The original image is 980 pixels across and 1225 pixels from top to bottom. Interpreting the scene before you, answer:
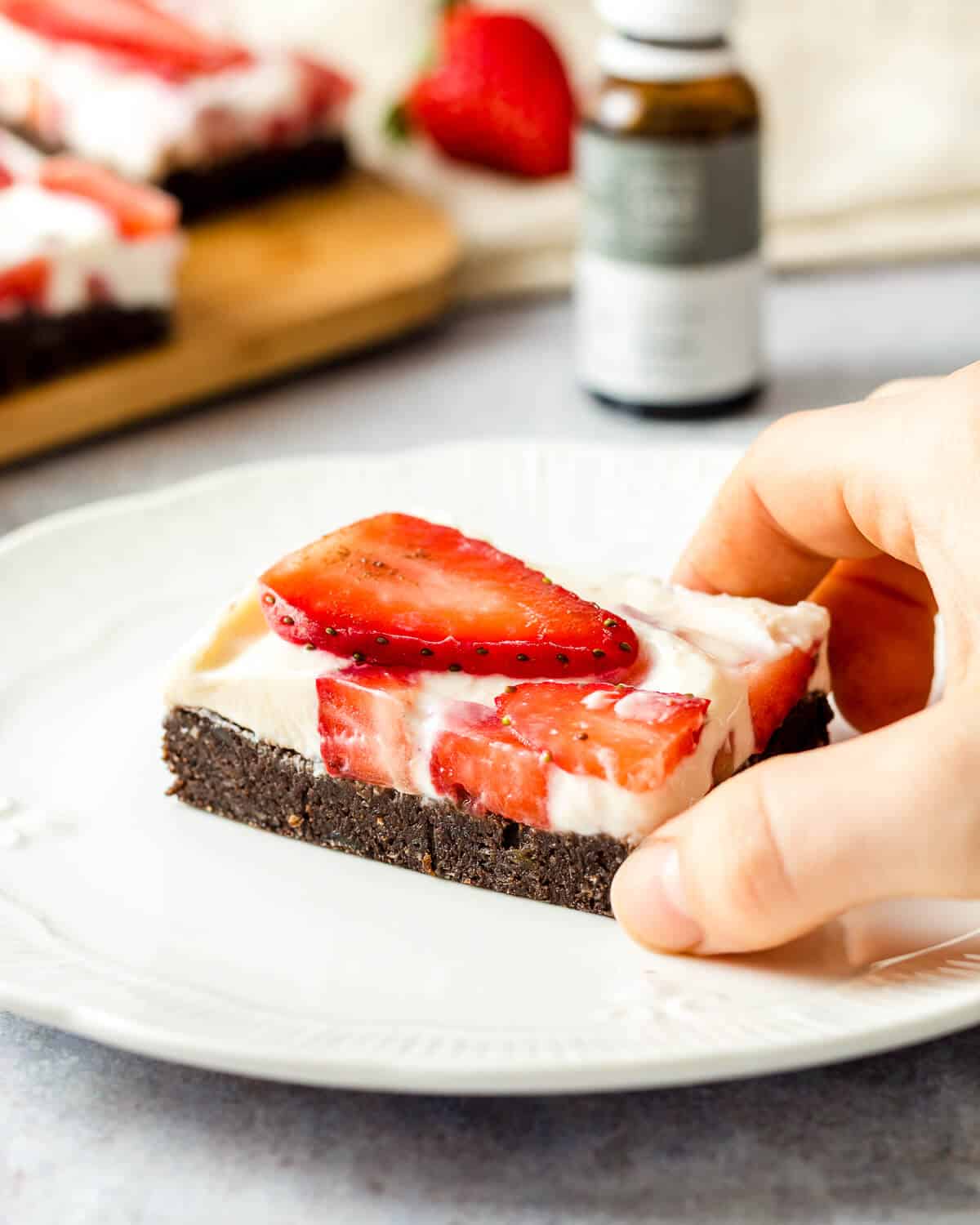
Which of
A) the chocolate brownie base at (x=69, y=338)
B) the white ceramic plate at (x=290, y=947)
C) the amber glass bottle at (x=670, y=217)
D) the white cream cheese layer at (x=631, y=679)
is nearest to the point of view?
the white ceramic plate at (x=290, y=947)

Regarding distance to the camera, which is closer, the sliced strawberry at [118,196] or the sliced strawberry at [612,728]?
the sliced strawberry at [612,728]

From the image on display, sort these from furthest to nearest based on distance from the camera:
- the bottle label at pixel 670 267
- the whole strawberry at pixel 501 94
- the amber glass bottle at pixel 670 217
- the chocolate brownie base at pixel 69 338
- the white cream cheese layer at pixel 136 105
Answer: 1. the whole strawberry at pixel 501 94
2. the white cream cheese layer at pixel 136 105
3. the chocolate brownie base at pixel 69 338
4. the bottle label at pixel 670 267
5. the amber glass bottle at pixel 670 217

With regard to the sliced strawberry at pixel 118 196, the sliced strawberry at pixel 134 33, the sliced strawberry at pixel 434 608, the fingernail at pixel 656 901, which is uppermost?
the sliced strawberry at pixel 134 33

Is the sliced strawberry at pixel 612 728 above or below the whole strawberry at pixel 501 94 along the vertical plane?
below

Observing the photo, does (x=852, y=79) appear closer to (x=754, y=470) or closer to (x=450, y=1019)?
(x=754, y=470)

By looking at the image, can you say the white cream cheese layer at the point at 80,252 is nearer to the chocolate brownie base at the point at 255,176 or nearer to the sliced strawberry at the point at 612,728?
the chocolate brownie base at the point at 255,176

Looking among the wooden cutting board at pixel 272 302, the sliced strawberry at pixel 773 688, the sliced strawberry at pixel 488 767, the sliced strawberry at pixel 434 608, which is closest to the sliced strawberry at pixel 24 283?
the wooden cutting board at pixel 272 302

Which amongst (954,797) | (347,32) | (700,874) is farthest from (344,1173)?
(347,32)
